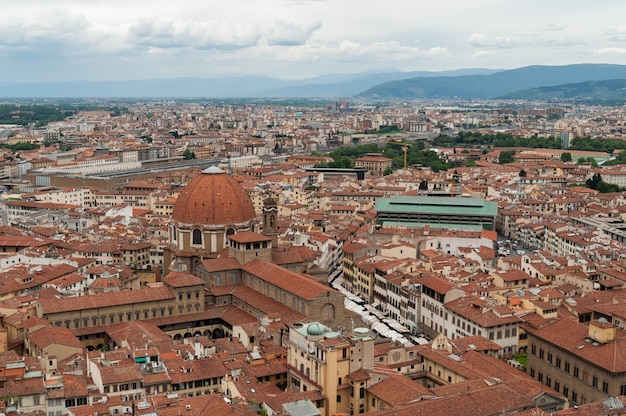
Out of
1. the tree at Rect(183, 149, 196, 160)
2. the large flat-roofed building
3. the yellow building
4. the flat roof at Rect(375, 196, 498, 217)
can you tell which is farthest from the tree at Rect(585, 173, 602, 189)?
the yellow building

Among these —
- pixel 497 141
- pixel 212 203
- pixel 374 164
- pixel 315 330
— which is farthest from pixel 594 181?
pixel 315 330

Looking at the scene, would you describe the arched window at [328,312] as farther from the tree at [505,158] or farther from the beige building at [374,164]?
the tree at [505,158]

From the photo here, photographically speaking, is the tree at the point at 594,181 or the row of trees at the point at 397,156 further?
the row of trees at the point at 397,156

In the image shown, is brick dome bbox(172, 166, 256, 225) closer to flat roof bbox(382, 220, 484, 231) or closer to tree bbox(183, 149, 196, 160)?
flat roof bbox(382, 220, 484, 231)

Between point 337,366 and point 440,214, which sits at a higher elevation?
point 337,366

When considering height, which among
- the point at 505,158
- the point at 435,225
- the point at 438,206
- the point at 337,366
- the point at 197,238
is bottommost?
the point at 505,158

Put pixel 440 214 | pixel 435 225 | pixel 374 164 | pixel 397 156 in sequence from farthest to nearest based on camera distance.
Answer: pixel 397 156 < pixel 374 164 < pixel 440 214 < pixel 435 225

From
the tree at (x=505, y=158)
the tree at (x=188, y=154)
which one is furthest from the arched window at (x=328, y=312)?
the tree at (x=188, y=154)

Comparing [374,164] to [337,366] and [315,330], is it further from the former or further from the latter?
[337,366]

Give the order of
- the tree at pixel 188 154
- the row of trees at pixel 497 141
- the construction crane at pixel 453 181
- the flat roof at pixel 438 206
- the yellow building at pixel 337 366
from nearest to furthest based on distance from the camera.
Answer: the yellow building at pixel 337 366 < the flat roof at pixel 438 206 < the construction crane at pixel 453 181 < the tree at pixel 188 154 < the row of trees at pixel 497 141
